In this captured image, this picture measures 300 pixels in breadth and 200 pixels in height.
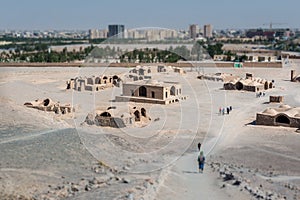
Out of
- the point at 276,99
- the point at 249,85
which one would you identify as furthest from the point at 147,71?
the point at 276,99

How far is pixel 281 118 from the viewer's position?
78.6 feet

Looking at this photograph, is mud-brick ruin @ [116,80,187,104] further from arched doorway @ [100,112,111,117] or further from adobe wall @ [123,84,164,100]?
arched doorway @ [100,112,111,117]

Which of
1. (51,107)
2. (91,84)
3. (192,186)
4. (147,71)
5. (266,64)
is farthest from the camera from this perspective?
(266,64)

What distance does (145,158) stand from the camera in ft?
55.1

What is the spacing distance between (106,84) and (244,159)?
1056 inches

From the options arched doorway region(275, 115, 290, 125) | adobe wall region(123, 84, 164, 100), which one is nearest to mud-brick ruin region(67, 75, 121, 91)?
adobe wall region(123, 84, 164, 100)

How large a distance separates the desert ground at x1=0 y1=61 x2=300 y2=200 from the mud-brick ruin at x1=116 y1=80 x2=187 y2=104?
2.66 meters

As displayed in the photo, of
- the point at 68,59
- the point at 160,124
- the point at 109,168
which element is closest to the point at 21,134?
the point at 109,168

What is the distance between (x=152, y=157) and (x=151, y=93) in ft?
52.3

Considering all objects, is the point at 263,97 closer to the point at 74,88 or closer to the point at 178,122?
the point at 178,122

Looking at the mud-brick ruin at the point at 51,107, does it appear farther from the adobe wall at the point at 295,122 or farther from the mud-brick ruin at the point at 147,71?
the mud-brick ruin at the point at 147,71

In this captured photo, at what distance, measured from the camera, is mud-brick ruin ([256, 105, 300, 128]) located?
23578 mm

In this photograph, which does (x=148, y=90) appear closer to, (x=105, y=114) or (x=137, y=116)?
(x=137, y=116)

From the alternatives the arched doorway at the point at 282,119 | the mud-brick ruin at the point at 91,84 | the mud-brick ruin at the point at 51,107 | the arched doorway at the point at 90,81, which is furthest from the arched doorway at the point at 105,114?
the arched doorway at the point at 90,81
